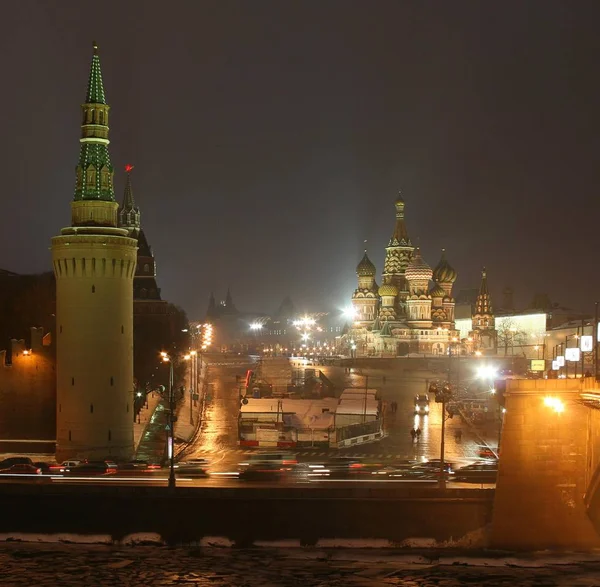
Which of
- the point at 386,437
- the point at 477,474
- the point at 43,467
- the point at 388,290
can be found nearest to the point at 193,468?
the point at 43,467

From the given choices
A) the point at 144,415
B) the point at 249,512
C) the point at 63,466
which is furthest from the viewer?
the point at 144,415

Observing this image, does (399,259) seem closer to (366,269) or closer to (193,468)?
(366,269)

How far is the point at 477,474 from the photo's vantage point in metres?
45.6

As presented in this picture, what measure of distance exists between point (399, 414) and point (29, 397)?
3135 cm

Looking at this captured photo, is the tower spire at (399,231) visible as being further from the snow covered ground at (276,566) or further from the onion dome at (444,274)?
the snow covered ground at (276,566)

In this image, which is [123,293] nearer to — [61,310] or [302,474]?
[61,310]

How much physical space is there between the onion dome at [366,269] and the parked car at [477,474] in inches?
4589

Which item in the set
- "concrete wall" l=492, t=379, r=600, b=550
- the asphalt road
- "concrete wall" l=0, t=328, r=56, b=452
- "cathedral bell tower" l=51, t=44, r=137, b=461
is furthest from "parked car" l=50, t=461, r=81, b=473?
"concrete wall" l=492, t=379, r=600, b=550

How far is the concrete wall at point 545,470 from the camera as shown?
39.1 m

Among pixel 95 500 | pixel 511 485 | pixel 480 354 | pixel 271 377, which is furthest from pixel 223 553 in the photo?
pixel 480 354

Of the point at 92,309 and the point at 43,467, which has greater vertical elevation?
the point at 92,309

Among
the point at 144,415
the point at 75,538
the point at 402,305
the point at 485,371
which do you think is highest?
the point at 402,305

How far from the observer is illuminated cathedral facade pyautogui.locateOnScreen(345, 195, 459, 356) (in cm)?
15462

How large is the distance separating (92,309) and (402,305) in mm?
112449
